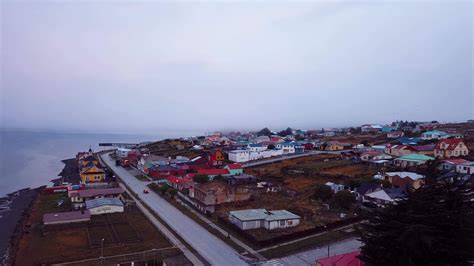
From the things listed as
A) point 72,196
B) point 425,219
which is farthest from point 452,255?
point 72,196

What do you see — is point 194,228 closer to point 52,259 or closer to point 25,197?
point 52,259

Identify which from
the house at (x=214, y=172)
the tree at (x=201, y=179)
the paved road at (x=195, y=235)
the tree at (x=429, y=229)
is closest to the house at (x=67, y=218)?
the paved road at (x=195, y=235)

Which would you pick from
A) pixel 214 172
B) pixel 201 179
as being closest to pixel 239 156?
pixel 214 172

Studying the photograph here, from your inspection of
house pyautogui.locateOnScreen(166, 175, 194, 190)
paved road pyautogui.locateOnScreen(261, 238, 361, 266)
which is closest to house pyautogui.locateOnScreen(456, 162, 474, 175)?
paved road pyautogui.locateOnScreen(261, 238, 361, 266)

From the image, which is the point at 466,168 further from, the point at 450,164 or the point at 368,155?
the point at 368,155

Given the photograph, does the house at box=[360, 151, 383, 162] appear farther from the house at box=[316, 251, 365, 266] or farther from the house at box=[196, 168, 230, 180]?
the house at box=[316, 251, 365, 266]

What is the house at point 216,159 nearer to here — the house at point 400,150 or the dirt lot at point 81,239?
the dirt lot at point 81,239

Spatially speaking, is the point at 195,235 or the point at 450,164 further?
the point at 450,164

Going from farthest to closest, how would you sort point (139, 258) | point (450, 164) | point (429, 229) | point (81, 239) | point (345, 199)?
point (450, 164) → point (345, 199) → point (81, 239) → point (139, 258) → point (429, 229)
